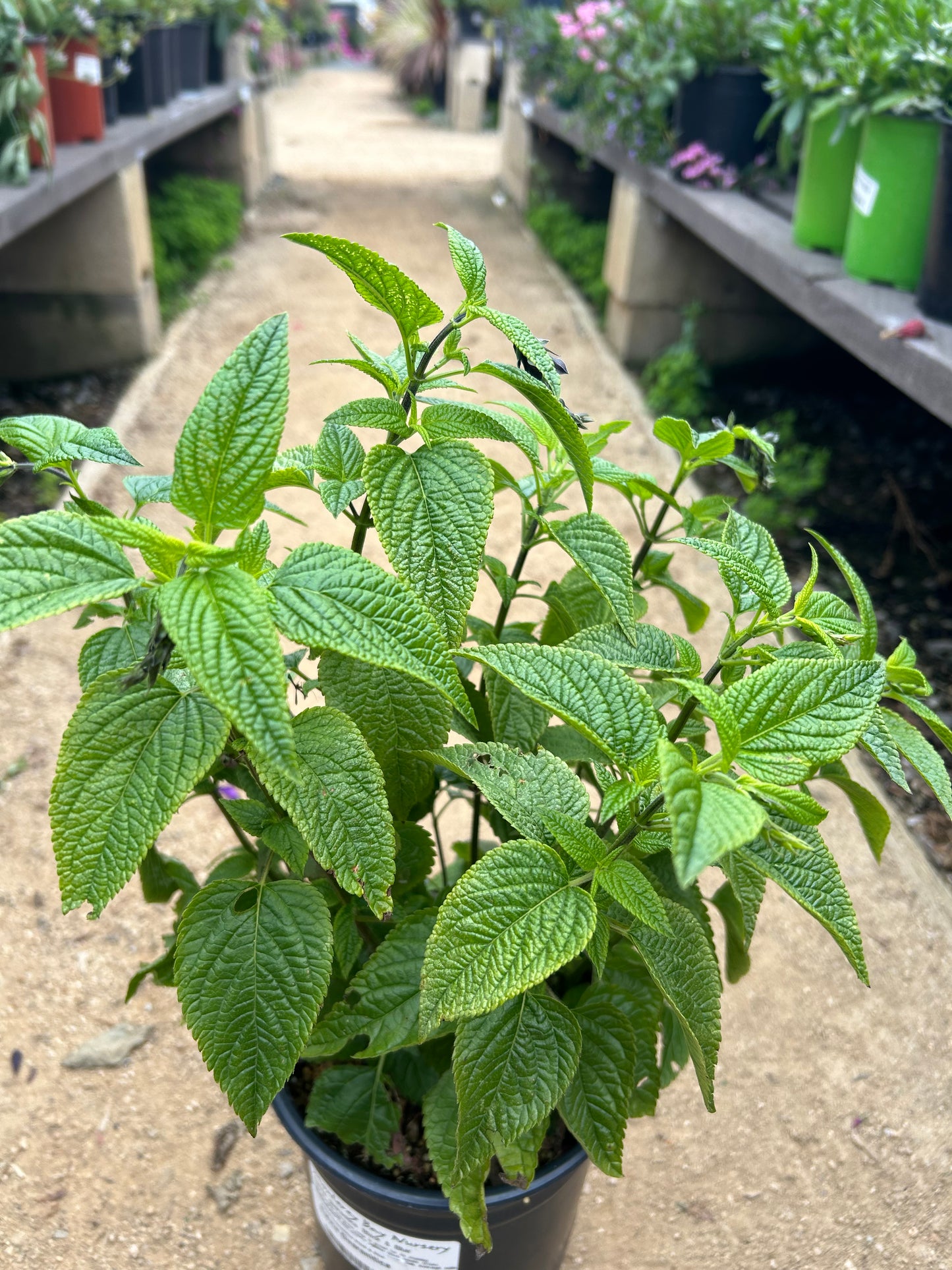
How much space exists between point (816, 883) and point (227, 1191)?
1214mm

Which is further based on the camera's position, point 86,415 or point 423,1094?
point 86,415

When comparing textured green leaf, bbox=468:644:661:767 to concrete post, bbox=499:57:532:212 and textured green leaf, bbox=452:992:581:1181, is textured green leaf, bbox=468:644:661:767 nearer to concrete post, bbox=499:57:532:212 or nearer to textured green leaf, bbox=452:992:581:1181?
textured green leaf, bbox=452:992:581:1181

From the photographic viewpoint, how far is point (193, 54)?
18.5ft

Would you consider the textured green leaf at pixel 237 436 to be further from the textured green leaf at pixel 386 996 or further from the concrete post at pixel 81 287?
the concrete post at pixel 81 287

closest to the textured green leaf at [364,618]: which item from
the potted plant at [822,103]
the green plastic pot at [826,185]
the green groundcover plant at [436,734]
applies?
the green groundcover plant at [436,734]

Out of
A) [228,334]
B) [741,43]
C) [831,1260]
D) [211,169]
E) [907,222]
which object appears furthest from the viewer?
[211,169]

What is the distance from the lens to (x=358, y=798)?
0.77 m

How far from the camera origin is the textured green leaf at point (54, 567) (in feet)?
2.12

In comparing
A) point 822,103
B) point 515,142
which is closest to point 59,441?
point 822,103

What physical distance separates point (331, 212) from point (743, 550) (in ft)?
21.0

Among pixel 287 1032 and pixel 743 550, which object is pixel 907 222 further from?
pixel 287 1032

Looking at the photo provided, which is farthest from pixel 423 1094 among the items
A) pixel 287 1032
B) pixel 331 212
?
pixel 331 212

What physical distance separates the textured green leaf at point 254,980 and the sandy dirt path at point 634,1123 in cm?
90

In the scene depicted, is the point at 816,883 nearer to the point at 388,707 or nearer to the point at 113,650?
the point at 388,707
